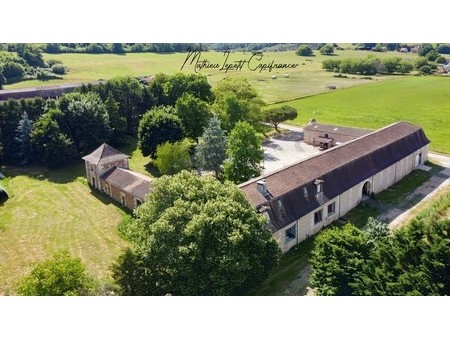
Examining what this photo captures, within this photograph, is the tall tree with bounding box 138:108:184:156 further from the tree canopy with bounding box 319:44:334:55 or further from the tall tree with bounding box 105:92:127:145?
the tree canopy with bounding box 319:44:334:55

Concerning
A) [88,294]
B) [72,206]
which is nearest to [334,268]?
[88,294]

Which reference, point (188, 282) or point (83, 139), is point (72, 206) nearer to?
point (83, 139)

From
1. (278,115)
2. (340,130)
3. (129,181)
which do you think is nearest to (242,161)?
(129,181)

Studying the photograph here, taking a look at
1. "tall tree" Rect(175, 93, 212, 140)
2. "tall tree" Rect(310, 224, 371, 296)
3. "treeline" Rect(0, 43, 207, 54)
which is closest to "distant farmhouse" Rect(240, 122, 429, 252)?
"tall tree" Rect(310, 224, 371, 296)

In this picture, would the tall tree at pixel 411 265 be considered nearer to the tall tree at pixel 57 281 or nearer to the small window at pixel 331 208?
the small window at pixel 331 208

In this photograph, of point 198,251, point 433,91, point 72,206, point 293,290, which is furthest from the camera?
point 433,91

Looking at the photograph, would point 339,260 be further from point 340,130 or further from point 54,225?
point 340,130
